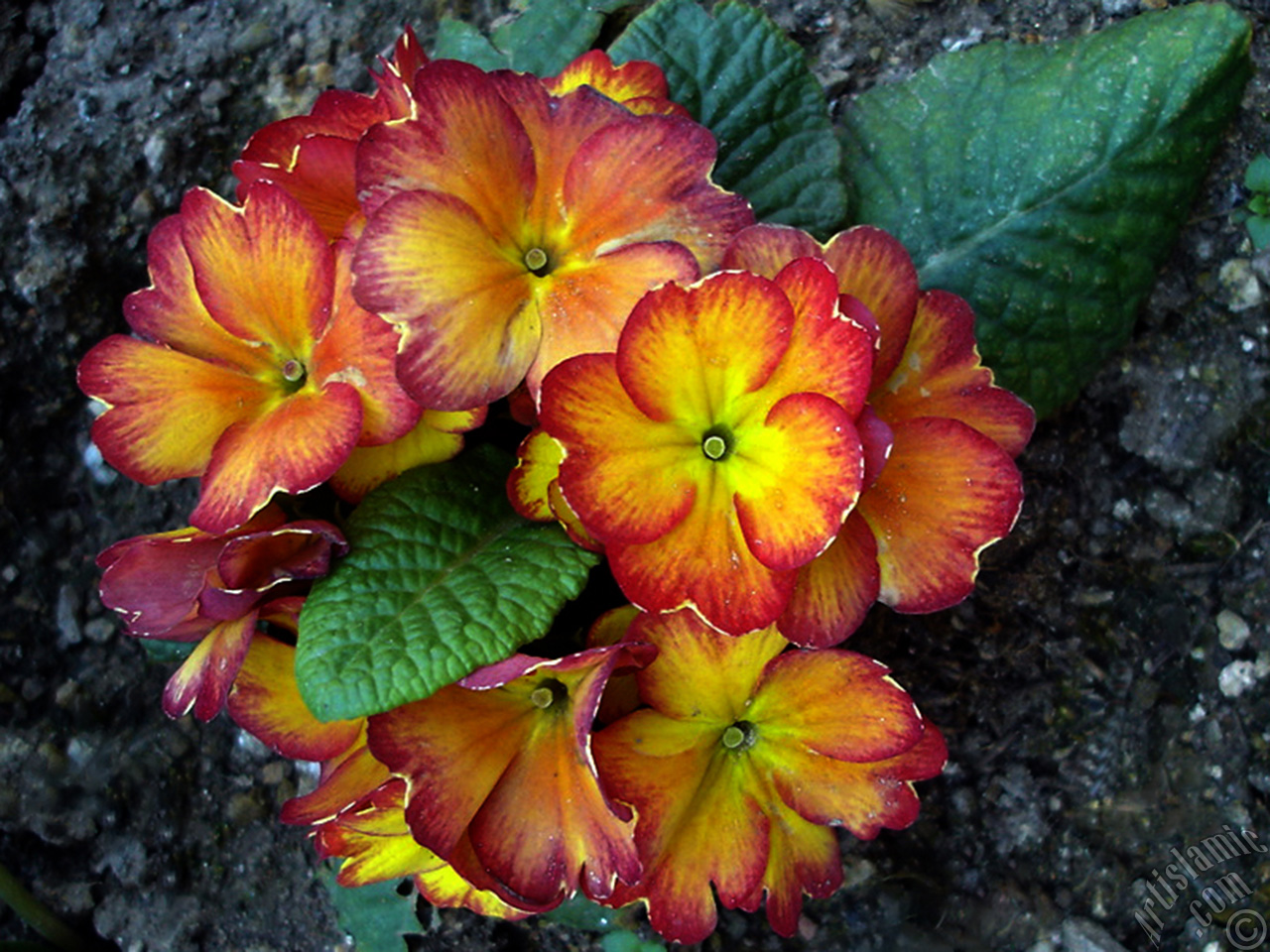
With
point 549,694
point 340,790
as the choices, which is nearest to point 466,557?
point 549,694

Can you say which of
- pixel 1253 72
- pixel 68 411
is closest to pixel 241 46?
pixel 68 411

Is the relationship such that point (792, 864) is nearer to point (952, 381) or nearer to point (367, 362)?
point (952, 381)

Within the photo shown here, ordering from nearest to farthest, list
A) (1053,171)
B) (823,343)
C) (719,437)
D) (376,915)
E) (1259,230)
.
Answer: (823,343), (719,437), (1053,171), (1259,230), (376,915)

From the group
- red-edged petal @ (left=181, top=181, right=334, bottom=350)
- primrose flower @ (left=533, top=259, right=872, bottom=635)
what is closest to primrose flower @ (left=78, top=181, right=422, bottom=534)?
red-edged petal @ (left=181, top=181, right=334, bottom=350)

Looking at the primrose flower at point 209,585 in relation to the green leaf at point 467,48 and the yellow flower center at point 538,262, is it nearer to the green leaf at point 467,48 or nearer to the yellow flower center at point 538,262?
the yellow flower center at point 538,262

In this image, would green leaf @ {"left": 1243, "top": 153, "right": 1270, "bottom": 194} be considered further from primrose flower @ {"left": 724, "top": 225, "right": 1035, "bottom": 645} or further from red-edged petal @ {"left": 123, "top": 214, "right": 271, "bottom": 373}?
red-edged petal @ {"left": 123, "top": 214, "right": 271, "bottom": 373}

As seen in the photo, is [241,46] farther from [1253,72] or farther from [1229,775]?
[1229,775]
